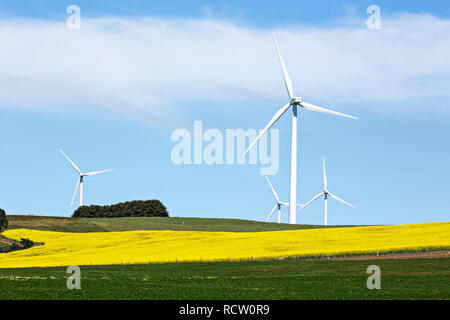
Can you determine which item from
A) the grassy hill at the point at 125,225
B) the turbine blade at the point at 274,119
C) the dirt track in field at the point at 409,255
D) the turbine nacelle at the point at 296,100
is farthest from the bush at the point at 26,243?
the dirt track in field at the point at 409,255

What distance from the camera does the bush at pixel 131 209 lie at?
150m

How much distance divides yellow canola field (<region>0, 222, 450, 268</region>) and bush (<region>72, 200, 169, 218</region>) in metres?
64.0

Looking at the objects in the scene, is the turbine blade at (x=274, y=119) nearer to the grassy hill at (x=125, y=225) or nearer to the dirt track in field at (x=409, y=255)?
the grassy hill at (x=125, y=225)

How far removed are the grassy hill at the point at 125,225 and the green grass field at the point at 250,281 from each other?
186 feet

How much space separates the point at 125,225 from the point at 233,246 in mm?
50961

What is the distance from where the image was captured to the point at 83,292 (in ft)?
101

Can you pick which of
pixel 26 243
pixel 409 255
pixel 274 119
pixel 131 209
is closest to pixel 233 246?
pixel 409 255

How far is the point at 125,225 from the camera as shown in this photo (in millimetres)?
113438

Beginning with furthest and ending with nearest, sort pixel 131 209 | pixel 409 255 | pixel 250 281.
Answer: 1. pixel 131 209
2. pixel 409 255
3. pixel 250 281

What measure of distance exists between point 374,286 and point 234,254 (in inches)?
1032

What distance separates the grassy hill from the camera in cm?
10850

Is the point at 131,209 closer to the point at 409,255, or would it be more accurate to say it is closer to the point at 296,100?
the point at 296,100

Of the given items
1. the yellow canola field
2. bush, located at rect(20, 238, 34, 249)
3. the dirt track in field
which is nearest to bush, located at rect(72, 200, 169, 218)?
the yellow canola field
